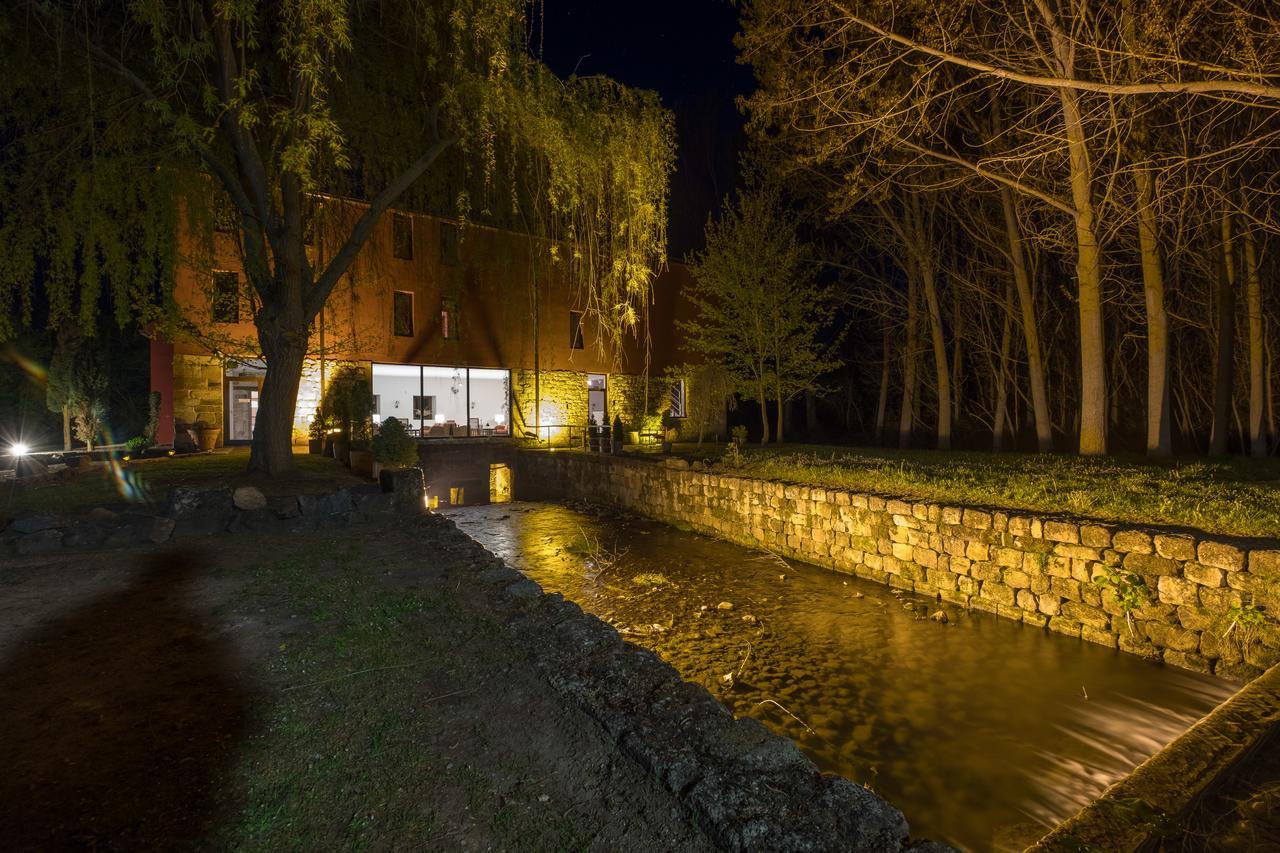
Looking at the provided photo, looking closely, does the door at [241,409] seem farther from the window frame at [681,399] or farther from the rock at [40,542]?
the window frame at [681,399]

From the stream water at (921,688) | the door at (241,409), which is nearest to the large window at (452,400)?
the door at (241,409)

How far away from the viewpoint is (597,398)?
21.9 m

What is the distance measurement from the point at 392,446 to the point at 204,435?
6.02 m

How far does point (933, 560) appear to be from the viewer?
7.26 metres

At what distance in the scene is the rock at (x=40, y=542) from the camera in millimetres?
5293

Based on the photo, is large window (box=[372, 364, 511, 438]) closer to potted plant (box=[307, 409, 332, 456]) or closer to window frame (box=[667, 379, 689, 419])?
potted plant (box=[307, 409, 332, 456])

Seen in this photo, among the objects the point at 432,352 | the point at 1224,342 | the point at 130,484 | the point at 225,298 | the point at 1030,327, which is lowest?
the point at 130,484

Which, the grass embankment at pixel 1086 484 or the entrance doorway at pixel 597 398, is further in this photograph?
the entrance doorway at pixel 597 398

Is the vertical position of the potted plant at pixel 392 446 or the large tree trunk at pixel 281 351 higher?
the large tree trunk at pixel 281 351

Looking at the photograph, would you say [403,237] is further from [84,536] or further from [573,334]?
[84,536]

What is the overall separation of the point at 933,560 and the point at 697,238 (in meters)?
21.7

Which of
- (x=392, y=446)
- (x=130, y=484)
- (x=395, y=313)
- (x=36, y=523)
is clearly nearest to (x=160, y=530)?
(x=36, y=523)

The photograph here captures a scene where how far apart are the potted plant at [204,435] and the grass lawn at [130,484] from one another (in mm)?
4081

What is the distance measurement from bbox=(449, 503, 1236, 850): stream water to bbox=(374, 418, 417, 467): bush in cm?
437
